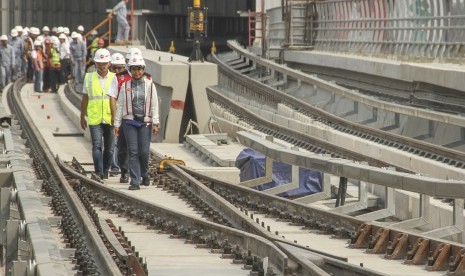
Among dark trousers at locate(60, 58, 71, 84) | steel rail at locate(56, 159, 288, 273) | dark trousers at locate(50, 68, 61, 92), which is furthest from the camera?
dark trousers at locate(60, 58, 71, 84)

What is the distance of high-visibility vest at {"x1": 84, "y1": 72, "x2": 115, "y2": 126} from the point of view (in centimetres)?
1925

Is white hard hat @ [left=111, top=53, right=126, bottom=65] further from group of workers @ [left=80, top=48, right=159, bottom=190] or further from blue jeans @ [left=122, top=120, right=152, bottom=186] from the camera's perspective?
blue jeans @ [left=122, top=120, right=152, bottom=186]

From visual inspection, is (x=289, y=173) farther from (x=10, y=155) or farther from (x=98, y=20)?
(x=98, y=20)

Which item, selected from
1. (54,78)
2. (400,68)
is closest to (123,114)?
(400,68)

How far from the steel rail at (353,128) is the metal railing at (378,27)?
8.44 feet

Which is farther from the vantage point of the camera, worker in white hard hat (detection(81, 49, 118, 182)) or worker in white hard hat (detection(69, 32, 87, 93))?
worker in white hard hat (detection(69, 32, 87, 93))

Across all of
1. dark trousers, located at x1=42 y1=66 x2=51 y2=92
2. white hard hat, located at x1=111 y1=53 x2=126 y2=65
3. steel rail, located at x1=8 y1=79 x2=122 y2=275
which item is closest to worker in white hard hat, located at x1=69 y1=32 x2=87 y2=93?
dark trousers, located at x1=42 y1=66 x2=51 y2=92

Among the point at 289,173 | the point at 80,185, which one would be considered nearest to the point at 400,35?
the point at 289,173

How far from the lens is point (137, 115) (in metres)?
18.6

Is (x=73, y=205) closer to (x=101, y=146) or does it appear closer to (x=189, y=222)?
(x=189, y=222)

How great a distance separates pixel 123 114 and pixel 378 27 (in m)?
18.2

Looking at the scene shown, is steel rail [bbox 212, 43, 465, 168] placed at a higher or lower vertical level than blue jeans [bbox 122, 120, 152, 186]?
lower

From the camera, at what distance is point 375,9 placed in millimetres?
37156

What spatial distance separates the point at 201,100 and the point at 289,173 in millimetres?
5298
